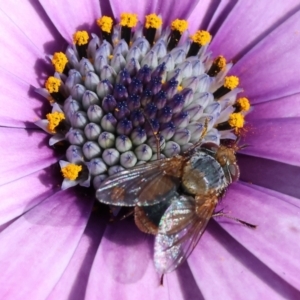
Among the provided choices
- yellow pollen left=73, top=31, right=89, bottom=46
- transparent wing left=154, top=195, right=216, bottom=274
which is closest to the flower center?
yellow pollen left=73, top=31, right=89, bottom=46

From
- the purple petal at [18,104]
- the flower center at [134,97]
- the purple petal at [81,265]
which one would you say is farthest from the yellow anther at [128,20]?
the purple petal at [81,265]

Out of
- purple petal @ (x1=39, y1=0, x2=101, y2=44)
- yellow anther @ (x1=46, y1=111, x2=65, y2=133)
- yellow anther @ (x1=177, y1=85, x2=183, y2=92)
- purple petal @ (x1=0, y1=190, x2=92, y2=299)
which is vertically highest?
purple petal @ (x1=39, y1=0, x2=101, y2=44)

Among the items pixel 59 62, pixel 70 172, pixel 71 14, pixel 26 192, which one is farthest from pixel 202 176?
pixel 71 14

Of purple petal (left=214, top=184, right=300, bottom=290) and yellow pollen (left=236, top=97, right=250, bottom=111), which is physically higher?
yellow pollen (left=236, top=97, right=250, bottom=111)

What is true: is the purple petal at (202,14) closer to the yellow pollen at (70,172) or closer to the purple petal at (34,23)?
the purple petal at (34,23)

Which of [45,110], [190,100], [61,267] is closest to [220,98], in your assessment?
[190,100]

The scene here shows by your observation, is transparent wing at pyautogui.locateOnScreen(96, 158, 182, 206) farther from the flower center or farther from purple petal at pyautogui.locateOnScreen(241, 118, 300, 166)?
purple petal at pyautogui.locateOnScreen(241, 118, 300, 166)

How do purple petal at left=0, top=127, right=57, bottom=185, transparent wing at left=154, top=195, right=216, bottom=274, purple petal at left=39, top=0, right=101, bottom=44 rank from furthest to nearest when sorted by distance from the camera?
purple petal at left=39, top=0, right=101, bottom=44
purple petal at left=0, top=127, right=57, bottom=185
transparent wing at left=154, top=195, right=216, bottom=274
